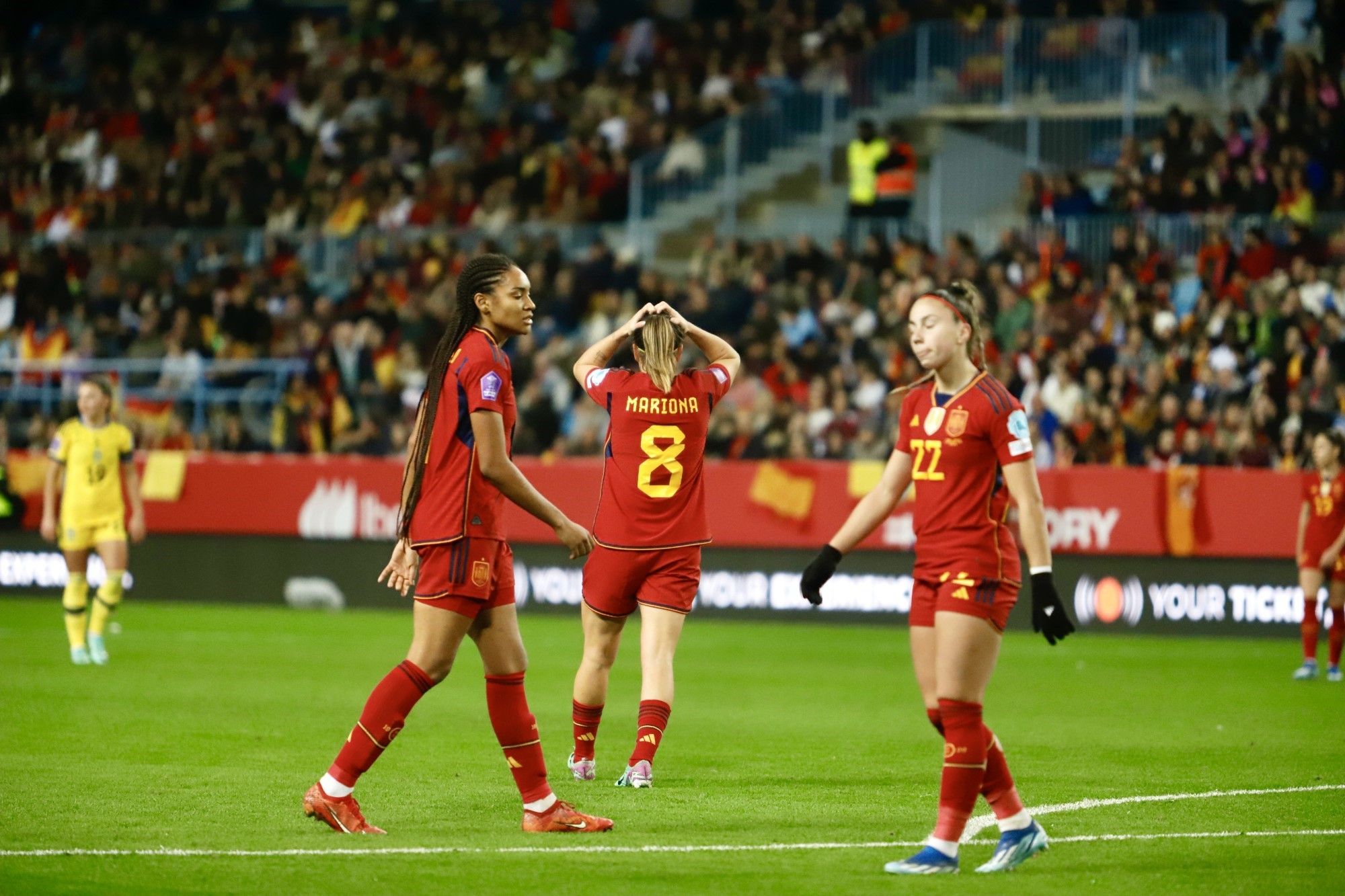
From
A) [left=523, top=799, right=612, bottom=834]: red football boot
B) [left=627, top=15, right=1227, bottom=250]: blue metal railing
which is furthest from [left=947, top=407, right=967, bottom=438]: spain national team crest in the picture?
[left=627, top=15, right=1227, bottom=250]: blue metal railing

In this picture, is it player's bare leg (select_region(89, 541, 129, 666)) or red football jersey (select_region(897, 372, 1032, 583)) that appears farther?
player's bare leg (select_region(89, 541, 129, 666))

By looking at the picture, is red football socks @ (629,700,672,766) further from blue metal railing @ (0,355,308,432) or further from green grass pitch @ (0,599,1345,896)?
blue metal railing @ (0,355,308,432)

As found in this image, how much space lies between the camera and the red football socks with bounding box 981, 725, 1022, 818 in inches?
284

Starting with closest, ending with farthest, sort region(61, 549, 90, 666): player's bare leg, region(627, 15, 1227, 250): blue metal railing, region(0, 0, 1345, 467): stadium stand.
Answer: region(61, 549, 90, 666): player's bare leg < region(0, 0, 1345, 467): stadium stand < region(627, 15, 1227, 250): blue metal railing

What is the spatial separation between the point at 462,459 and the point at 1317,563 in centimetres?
1045

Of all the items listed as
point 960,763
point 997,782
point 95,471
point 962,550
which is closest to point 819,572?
point 962,550

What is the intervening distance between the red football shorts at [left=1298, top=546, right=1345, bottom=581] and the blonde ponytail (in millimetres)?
8425

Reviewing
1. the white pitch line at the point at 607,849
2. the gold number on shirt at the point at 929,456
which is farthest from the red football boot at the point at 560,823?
the gold number on shirt at the point at 929,456

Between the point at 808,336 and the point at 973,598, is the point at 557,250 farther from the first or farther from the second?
the point at 973,598

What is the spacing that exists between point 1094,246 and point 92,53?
2057 cm

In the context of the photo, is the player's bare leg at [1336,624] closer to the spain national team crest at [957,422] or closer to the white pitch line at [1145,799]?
the white pitch line at [1145,799]

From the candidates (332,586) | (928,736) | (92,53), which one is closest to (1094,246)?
(332,586)

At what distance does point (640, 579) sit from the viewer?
9.70 metres

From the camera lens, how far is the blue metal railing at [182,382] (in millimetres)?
25938
